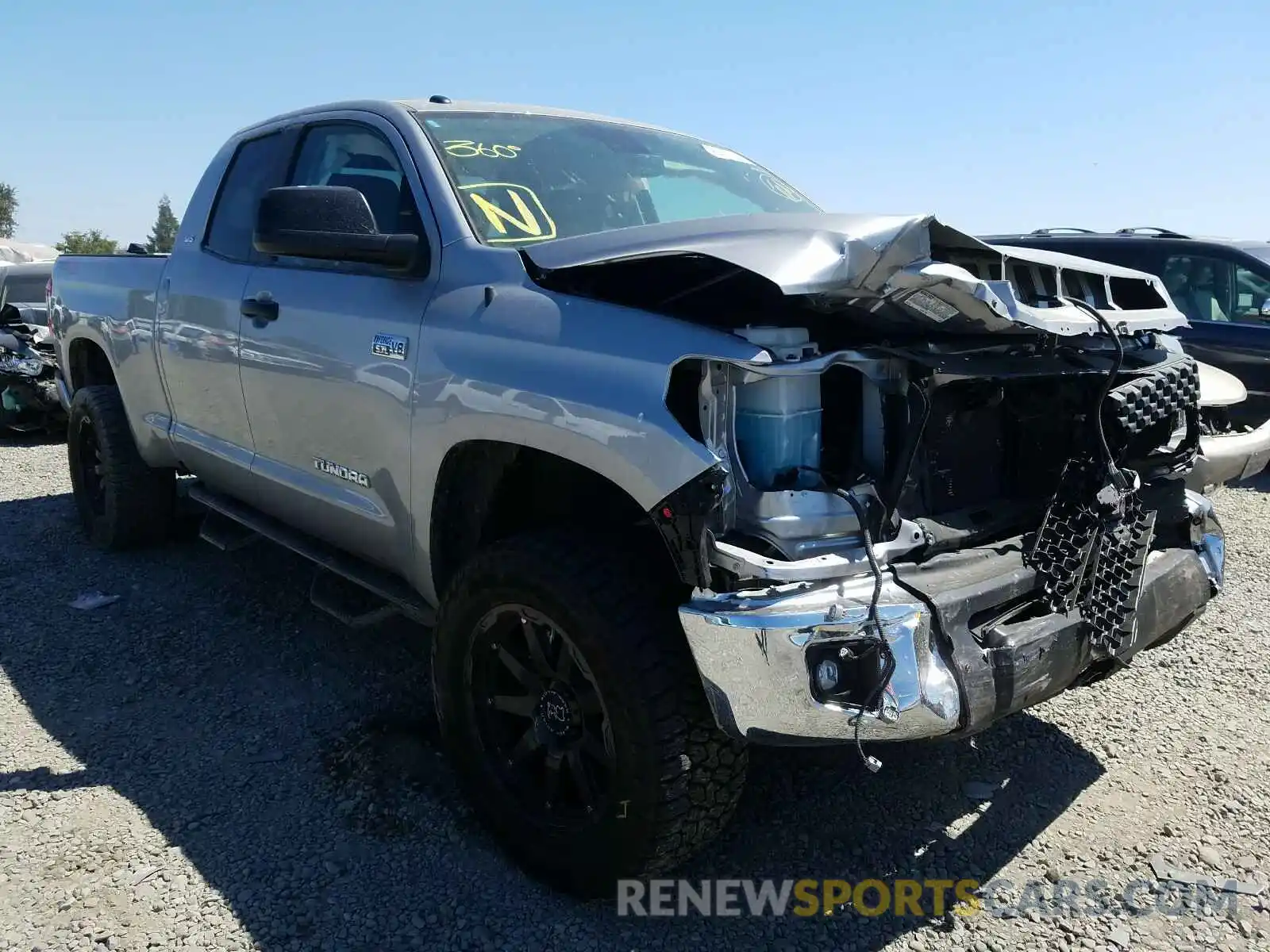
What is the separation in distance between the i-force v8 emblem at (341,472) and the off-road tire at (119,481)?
2.12 metres

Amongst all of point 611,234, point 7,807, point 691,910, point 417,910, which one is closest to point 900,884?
point 691,910

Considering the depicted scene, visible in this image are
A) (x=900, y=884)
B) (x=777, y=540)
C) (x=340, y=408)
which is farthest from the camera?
(x=340, y=408)

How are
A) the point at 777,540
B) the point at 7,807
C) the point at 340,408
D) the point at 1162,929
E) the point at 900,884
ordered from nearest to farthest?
the point at 777,540
the point at 1162,929
the point at 900,884
the point at 7,807
the point at 340,408

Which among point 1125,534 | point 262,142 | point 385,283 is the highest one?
point 262,142

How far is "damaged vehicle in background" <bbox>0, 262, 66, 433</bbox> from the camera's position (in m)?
8.89

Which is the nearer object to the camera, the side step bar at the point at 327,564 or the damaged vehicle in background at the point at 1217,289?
the side step bar at the point at 327,564

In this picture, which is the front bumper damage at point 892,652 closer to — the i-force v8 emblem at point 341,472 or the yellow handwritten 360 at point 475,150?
the i-force v8 emblem at point 341,472

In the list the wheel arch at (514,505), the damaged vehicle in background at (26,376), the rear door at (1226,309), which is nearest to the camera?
the wheel arch at (514,505)

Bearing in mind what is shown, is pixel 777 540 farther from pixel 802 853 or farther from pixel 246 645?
pixel 246 645

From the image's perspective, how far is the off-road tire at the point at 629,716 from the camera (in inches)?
85.0

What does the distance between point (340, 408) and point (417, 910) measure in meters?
1.49

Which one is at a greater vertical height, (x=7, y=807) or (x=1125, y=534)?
(x=1125, y=534)

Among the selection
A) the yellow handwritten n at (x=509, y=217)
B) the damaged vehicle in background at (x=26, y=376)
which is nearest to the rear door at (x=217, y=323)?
the yellow handwritten n at (x=509, y=217)

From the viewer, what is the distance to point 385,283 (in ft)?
9.75
